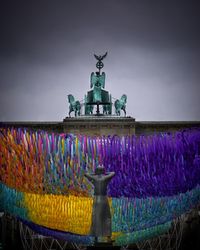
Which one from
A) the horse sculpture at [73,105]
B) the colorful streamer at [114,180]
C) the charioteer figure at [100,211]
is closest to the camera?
the charioteer figure at [100,211]

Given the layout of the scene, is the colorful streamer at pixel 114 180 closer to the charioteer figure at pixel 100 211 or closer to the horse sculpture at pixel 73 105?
the charioteer figure at pixel 100 211

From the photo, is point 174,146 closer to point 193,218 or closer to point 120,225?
point 120,225

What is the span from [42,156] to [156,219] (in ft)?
12.6

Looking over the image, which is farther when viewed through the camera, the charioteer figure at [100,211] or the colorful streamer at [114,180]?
the colorful streamer at [114,180]

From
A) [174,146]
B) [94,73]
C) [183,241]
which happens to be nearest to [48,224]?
[174,146]

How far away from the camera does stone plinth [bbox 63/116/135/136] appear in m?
28.7

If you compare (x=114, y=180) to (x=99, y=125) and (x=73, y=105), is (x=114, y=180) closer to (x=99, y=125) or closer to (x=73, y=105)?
(x=73, y=105)

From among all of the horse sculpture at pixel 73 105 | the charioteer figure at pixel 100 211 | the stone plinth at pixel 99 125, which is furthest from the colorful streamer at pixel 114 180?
the stone plinth at pixel 99 125

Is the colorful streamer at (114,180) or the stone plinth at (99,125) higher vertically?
the stone plinth at (99,125)

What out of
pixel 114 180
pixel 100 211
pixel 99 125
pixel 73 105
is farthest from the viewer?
pixel 99 125

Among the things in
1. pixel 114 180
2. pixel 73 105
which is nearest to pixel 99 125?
pixel 73 105

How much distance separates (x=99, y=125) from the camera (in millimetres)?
28891

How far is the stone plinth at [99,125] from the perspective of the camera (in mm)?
28672

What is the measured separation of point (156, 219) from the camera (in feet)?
35.2
